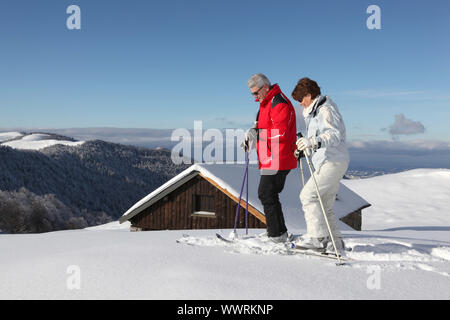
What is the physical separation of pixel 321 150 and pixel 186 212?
12463 millimetres

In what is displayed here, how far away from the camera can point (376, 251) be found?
408 centimetres

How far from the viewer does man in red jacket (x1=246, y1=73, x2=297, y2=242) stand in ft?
13.5

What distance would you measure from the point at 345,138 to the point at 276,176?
88 cm

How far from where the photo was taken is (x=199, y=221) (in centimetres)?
1537

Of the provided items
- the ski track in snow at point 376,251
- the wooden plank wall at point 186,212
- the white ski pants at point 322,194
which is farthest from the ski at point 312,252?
the wooden plank wall at point 186,212

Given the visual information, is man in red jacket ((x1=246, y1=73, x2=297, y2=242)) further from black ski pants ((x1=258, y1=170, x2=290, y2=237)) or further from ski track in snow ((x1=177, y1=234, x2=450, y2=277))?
ski track in snow ((x1=177, y1=234, x2=450, y2=277))

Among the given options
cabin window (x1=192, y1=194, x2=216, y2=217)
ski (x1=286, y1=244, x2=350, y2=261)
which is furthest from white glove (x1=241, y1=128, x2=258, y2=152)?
cabin window (x1=192, y1=194, x2=216, y2=217)

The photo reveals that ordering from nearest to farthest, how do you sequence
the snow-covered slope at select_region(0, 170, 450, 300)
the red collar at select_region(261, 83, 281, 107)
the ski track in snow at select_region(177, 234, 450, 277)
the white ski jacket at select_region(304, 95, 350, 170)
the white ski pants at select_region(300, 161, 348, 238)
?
the snow-covered slope at select_region(0, 170, 450, 300) → the ski track in snow at select_region(177, 234, 450, 277) → the white ski jacket at select_region(304, 95, 350, 170) → the white ski pants at select_region(300, 161, 348, 238) → the red collar at select_region(261, 83, 281, 107)

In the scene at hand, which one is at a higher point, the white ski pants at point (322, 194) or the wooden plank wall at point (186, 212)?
the white ski pants at point (322, 194)

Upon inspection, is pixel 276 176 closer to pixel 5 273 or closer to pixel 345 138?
pixel 345 138

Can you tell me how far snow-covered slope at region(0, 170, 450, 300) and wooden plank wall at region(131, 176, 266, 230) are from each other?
33.8 feet

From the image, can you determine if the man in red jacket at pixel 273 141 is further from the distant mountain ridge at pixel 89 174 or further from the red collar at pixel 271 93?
the distant mountain ridge at pixel 89 174

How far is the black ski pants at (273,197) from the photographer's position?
14.0 ft
